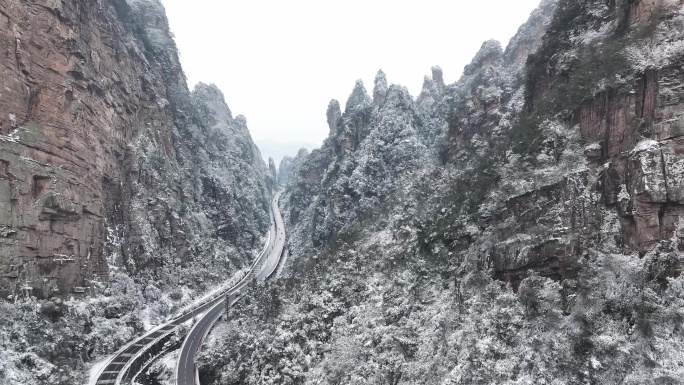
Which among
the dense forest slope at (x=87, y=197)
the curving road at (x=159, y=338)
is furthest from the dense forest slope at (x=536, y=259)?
the dense forest slope at (x=87, y=197)

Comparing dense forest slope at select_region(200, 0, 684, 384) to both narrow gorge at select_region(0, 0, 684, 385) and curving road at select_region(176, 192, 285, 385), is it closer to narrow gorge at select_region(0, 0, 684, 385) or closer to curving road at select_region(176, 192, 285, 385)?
narrow gorge at select_region(0, 0, 684, 385)

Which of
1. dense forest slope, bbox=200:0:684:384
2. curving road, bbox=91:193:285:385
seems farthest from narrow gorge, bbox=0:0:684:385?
curving road, bbox=91:193:285:385

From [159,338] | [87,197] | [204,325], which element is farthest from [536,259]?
[87,197]

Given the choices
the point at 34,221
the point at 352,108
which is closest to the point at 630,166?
the point at 34,221

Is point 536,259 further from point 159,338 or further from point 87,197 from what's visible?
point 87,197

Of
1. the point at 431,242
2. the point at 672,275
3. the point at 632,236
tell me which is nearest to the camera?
the point at 672,275

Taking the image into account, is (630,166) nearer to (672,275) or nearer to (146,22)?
(672,275)
